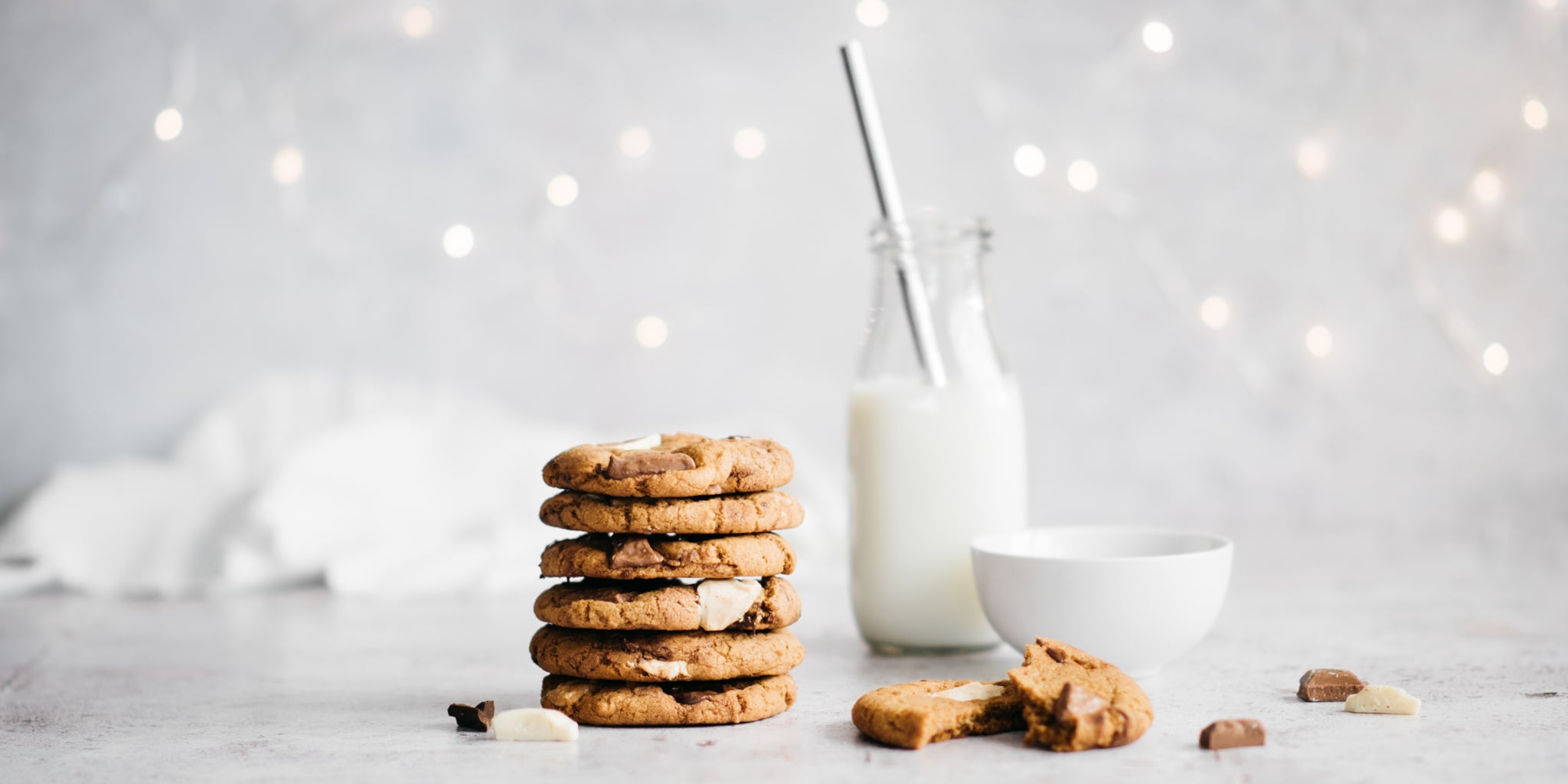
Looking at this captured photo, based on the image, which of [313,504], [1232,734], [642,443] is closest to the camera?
[1232,734]

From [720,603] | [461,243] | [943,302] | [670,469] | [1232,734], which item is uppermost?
[461,243]

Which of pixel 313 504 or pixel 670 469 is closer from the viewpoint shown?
pixel 670 469

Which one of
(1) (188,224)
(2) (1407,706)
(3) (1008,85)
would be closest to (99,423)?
(1) (188,224)

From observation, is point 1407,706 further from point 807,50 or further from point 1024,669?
point 807,50

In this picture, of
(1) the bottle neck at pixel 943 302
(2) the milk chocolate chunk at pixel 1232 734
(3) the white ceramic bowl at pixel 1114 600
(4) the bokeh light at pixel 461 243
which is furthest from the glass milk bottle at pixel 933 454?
(4) the bokeh light at pixel 461 243

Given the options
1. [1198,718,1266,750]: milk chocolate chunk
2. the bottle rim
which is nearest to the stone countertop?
[1198,718,1266,750]: milk chocolate chunk

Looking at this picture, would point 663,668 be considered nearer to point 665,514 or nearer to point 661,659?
point 661,659

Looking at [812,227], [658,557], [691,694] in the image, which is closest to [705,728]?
[691,694]
